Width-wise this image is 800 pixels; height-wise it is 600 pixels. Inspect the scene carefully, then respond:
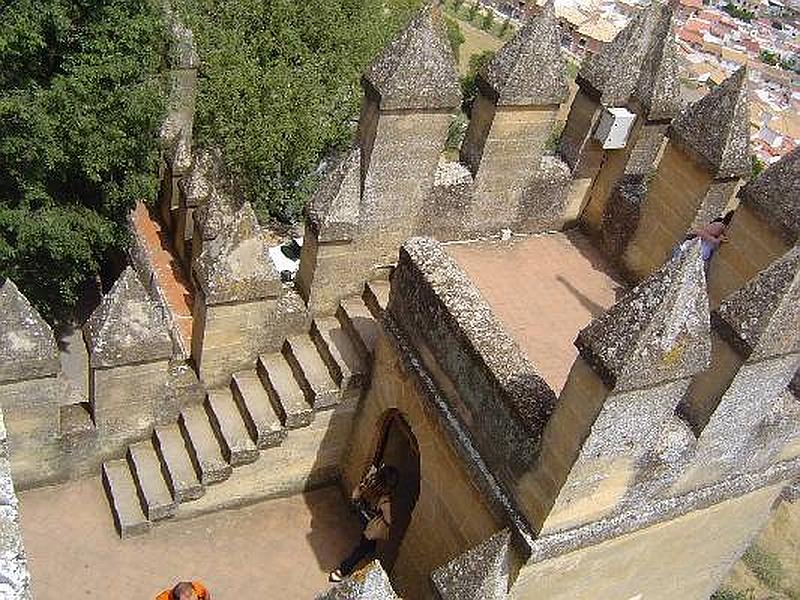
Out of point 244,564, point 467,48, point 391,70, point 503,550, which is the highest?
point 391,70

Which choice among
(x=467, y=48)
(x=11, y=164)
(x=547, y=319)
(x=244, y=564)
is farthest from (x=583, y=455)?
(x=467, y=48)

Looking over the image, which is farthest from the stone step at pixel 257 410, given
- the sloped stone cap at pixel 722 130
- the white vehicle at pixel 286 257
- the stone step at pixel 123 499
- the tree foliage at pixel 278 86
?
the tree foliage at pixel 278 86

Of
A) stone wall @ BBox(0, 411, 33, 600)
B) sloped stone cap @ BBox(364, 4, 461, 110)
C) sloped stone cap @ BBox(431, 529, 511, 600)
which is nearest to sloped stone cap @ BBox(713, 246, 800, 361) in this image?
sloped stone cap @ BBox(431, 529, 511, 600)

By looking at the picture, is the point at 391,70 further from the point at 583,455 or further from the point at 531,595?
the point at 531,595

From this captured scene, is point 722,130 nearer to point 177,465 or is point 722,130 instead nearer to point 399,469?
point 399,469

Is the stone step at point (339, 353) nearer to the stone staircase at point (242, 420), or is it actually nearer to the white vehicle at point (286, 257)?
the stone staircase at point (242, 420)
